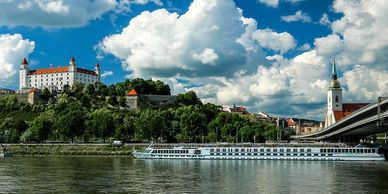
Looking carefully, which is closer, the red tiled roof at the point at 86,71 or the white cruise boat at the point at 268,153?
the white cruise boat at the point at 268,153

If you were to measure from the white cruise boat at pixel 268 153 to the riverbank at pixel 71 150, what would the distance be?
9363 mm

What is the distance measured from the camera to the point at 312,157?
79375 mm

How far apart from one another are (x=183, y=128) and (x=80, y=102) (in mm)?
39377

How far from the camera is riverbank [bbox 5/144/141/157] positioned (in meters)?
92.9

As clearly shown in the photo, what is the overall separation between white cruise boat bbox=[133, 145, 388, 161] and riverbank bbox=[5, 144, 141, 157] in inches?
369

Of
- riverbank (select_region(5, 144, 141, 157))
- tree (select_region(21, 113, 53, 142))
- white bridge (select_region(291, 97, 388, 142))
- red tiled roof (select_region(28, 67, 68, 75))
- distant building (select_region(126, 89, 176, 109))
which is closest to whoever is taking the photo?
white bridge (select_region(291, 97, 388, 142))

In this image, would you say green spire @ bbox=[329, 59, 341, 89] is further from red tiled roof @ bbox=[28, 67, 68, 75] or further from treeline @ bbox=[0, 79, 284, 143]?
red tiled roof @ bbox=[28, 67, 68, 75]

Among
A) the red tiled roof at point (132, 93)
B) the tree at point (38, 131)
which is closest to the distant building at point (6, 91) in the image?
the red tiled roof at point (132, 93)

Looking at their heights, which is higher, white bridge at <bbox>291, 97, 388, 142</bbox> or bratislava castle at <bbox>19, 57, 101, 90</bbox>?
bratislava castle at <bbox>19, 57, 101, 90</bbox>

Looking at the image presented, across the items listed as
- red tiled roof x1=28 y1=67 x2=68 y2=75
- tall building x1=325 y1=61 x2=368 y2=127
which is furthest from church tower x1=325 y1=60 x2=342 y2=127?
red tiled roof x1=28 y1=67 x2=68 y2=75

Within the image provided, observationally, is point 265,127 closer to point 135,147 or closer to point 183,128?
point 183,128

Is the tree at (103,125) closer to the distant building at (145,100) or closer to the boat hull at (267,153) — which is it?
the boat hull at (267,153)

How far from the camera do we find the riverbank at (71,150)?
3659 inches

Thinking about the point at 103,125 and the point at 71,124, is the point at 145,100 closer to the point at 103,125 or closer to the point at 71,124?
the point at 103,125
